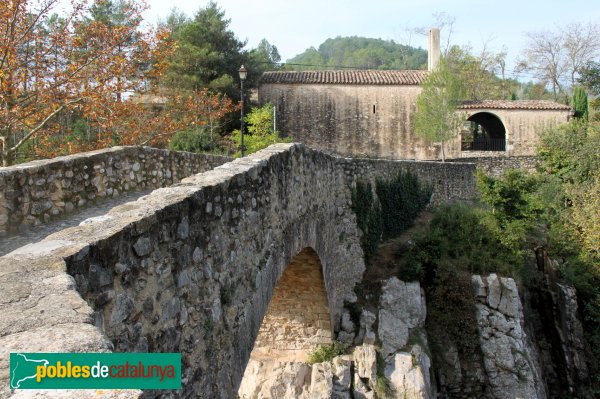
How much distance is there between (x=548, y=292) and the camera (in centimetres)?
1492

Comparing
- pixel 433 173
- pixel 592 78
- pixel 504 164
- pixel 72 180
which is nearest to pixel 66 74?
pixel 72 180

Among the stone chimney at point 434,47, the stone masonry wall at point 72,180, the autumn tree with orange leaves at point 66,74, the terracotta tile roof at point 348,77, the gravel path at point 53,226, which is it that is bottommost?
the gravel path at point 53,226

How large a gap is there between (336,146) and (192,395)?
25.1m

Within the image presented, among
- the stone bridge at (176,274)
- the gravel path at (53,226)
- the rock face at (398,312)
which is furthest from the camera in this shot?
the rock face at (398,312)

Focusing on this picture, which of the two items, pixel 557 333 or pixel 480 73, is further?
pixel 480 73

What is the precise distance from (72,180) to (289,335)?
6.08 meters

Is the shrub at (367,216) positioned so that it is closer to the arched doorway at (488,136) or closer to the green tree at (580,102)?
the arched doorway at (488,136)

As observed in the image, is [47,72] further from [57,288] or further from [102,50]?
[57,288]

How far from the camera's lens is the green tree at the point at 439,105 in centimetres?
2642

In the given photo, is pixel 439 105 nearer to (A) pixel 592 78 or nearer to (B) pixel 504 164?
(B) pixel 504 164

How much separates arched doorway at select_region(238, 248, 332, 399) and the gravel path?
388 centimetres

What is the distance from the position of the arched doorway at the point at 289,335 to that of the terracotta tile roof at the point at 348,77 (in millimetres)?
19068

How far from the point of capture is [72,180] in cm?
593

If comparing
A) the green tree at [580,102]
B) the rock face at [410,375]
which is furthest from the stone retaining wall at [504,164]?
the rock face at [410,375]
